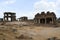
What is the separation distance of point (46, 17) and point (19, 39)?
37.8 m

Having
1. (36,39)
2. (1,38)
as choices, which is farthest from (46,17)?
(1,38)

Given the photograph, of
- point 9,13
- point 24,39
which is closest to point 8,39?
point 24,39

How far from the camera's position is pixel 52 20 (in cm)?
5647

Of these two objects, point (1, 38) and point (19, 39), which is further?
point (19, 39)

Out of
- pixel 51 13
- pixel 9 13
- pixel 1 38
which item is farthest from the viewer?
pixel 9 13

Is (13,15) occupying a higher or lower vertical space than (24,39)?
higher

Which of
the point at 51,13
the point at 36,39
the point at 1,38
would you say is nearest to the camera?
the point at 1,38

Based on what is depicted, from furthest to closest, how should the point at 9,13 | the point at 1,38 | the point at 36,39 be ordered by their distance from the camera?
the point at 9,13, the point at 36,39, the point at 1,38

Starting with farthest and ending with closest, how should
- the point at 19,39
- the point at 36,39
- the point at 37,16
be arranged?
1. the point at 37,16
2. the point at 36,39
3. the point at 19,39

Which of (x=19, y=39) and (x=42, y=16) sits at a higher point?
(x=42, y=16)

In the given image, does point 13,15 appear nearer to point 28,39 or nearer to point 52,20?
point 52,20

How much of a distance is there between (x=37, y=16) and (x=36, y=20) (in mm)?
1815

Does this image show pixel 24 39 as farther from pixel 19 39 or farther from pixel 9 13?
pixel 9 13

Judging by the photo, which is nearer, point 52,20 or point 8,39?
point 8,39
